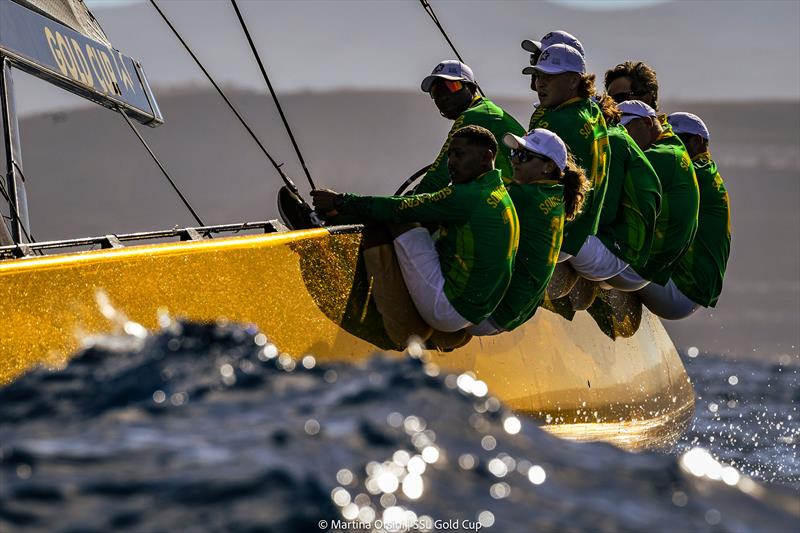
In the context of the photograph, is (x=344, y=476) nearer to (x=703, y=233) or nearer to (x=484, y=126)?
(x=484, y=126)

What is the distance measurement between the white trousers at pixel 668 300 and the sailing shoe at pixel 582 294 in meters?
0.74

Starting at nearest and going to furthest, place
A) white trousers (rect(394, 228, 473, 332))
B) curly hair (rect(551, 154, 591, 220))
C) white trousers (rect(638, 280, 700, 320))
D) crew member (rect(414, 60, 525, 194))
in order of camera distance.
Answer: white trousers (rect(394, 228, 473, 332))
curly hair (rect(551, 154, 591, 220))
crew member (rect(414, 60, 525, 194))
white trousers (rect(638, 280, 700, 320))

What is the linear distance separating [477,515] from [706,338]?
38.8 metres

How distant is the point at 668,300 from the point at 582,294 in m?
1.01

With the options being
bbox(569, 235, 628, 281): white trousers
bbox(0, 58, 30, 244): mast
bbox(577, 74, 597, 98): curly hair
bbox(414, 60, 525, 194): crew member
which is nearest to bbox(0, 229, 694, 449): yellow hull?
bbox(569, 235, 628, 281): white trousers

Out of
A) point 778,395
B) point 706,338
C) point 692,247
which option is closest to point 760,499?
point 692,247

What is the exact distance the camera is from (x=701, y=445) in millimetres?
9523

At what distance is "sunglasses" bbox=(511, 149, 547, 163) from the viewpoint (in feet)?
18.3

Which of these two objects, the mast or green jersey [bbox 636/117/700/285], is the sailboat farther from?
green jersey [bbox 636/117/700/285]

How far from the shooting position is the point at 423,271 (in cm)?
543

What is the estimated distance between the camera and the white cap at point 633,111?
24.5ft

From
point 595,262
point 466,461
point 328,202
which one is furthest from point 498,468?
point 595,262

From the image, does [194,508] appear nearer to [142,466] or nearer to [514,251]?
[142,466]

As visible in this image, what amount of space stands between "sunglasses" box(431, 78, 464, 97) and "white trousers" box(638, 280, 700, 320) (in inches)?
94.7
